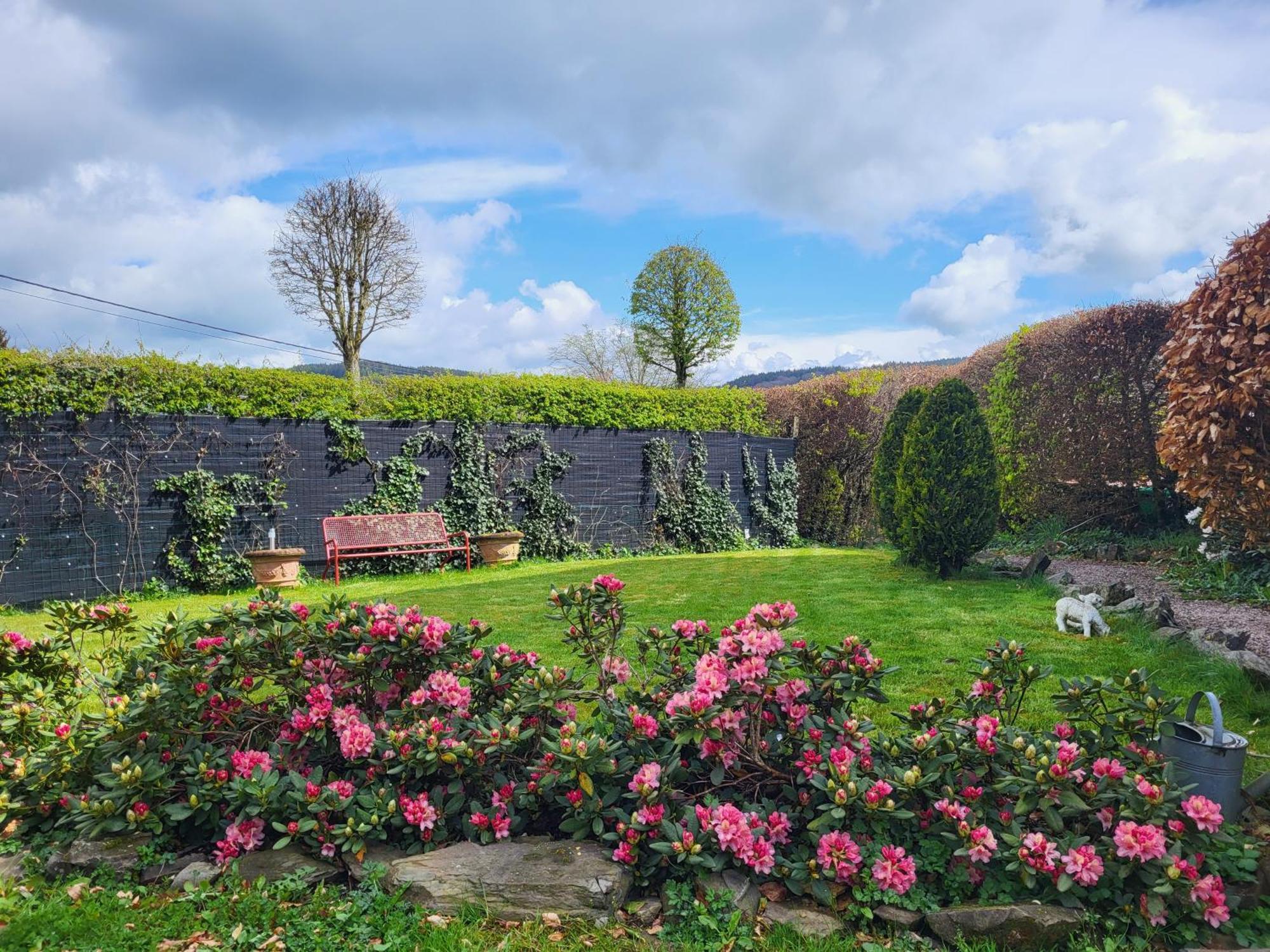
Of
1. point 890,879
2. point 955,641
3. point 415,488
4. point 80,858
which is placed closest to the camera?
point 890,879

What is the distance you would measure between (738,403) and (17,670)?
1117 centimetres

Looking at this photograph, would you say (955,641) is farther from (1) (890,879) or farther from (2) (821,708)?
(1) (890,879)

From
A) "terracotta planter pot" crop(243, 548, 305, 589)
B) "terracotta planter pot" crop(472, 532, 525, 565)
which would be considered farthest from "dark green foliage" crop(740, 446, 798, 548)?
"terracotta planter pot" crop(243, 548, 305, 589)

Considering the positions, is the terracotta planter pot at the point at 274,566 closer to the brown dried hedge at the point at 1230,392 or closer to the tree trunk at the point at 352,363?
the brown dried hedge at the point at 1230,392

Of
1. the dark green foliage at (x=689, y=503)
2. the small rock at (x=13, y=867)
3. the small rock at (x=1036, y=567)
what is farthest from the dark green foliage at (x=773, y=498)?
the small rock at (x=13, y=867)

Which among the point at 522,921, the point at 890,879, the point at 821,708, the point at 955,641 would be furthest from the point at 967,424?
the point at 522,921

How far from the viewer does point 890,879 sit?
7.14 ft

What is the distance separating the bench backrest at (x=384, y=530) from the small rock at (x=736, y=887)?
7.82 metres

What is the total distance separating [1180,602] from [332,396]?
29.7ft

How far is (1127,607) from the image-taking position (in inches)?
210

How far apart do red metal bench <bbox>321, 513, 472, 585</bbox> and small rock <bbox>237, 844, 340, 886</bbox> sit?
6.71 metres

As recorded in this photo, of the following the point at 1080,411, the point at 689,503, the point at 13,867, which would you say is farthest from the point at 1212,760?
the point at 689,503

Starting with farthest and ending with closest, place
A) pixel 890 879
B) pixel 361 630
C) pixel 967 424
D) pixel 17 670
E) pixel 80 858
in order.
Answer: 1. pixel 967 424
2. pixel 17 670
3. pixel 361 630
4. pixel 80 858
5. pixel 890 879

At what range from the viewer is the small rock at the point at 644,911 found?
2.21 meters
